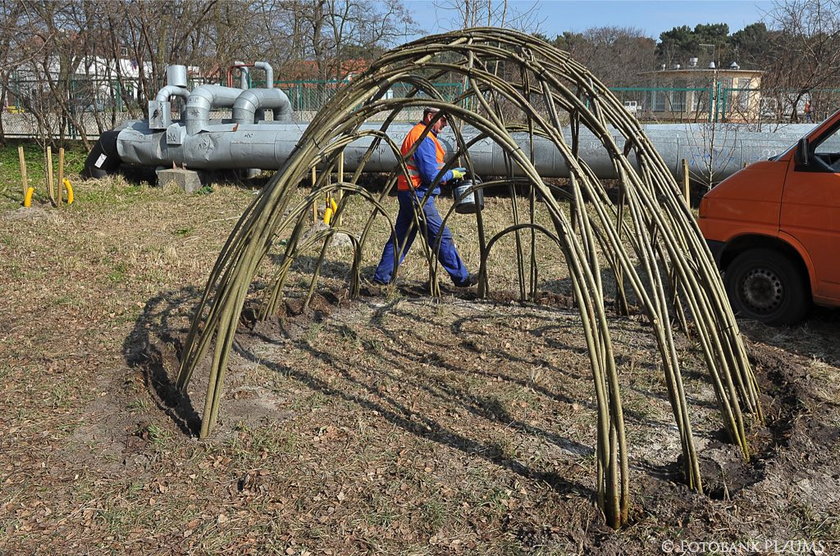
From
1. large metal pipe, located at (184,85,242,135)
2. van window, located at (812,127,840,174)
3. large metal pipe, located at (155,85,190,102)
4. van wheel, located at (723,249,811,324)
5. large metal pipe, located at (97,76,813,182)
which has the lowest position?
van wheel, located at (723,249,811,324)

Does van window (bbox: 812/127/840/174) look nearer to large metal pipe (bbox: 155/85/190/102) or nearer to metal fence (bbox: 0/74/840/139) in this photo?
metal fence (bbox: 0/74/840/139)

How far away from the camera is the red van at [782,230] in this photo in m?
5.54

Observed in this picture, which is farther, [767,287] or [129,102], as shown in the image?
[129,102]

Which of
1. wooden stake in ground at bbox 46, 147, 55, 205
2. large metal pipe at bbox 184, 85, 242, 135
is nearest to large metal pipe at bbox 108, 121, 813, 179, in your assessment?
large metal pipe at bbox 184, 85, 242, 135

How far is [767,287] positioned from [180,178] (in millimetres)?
10108

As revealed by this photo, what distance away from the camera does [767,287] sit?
242 inches

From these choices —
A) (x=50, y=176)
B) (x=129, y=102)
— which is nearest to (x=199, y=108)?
(x=50, y=176)

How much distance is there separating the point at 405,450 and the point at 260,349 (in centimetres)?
187

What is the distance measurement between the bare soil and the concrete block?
666 centimetres

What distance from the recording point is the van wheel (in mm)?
5949

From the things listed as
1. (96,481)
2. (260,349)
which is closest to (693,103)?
(260,349)

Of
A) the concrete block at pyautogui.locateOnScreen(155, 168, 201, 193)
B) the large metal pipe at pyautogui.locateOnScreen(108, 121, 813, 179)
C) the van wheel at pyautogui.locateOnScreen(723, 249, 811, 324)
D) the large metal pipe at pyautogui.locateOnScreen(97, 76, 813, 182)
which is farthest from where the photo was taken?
the concrete block at pyautogui.locateOnScreen(155, 168, 201, 193)

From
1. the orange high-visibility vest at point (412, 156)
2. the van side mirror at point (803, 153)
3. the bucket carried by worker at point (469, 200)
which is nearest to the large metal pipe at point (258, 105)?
the orange high-visibility vest at point (412, 156)

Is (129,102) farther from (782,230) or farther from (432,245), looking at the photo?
(782,230)
